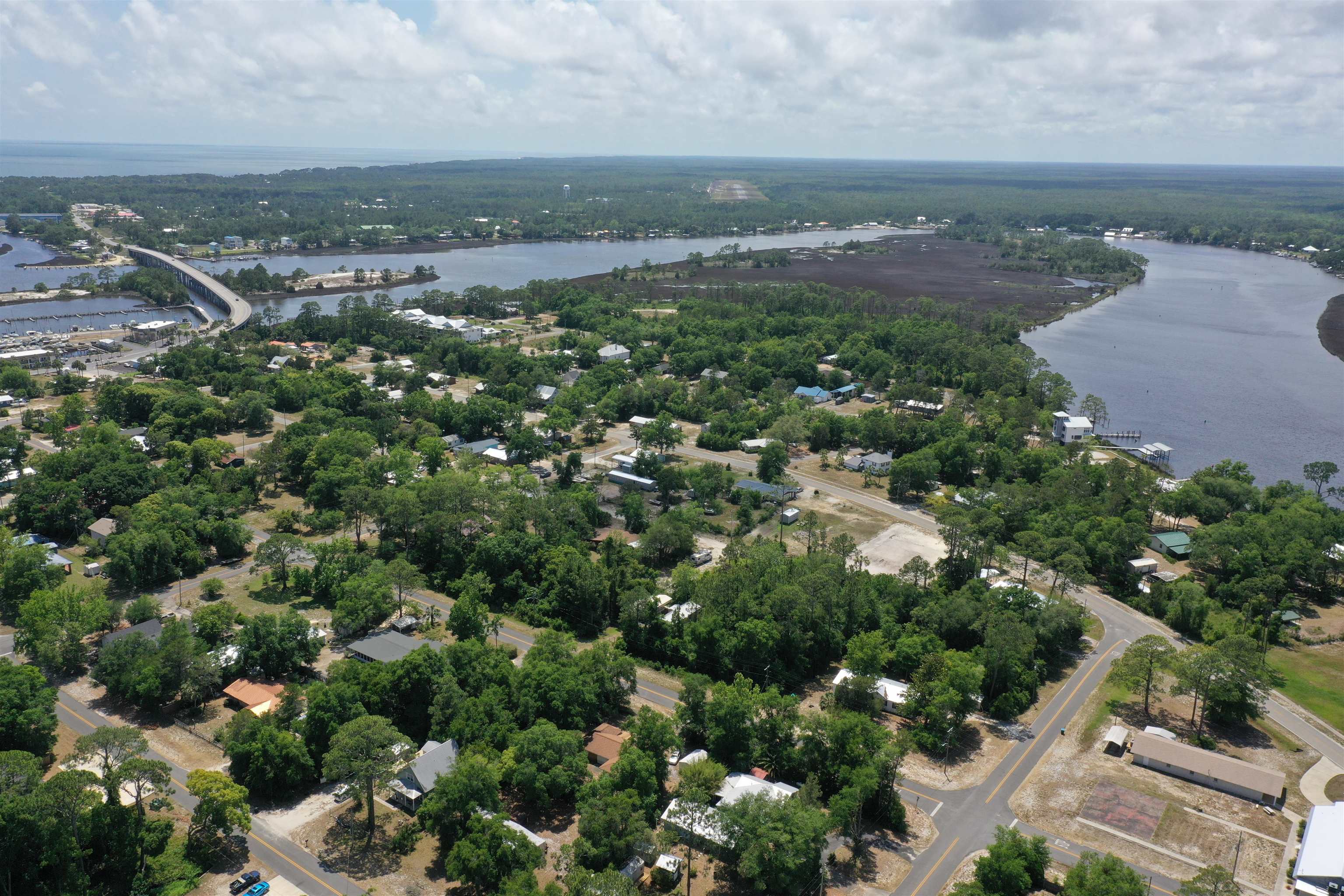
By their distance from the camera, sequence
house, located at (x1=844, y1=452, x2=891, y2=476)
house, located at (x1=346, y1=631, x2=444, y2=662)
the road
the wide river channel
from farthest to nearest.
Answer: the wide river channel → house, located at (x1=844, y1=452, x2=891, y2=476) → house, located at (x1=346, y1=631, x2=444, y2=662) → the road

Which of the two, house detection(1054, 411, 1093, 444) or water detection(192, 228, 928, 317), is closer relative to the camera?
house detection(1054, 411, 1093, 444)

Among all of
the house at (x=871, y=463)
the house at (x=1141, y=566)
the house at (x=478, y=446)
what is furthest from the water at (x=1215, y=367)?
the house at (x=478, y=446)

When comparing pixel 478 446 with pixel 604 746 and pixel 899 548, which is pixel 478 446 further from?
pixel 604 746

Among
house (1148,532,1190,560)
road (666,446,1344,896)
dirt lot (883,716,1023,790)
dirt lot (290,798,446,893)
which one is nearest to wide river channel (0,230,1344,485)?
house (1148,532,1190,560)

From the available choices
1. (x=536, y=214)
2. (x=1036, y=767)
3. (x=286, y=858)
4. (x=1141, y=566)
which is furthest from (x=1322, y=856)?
(x=536, y=214)

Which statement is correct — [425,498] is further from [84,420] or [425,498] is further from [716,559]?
[84,420]

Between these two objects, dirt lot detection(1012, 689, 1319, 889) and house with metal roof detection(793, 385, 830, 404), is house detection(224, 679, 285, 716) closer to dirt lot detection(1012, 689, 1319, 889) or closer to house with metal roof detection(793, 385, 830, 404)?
dirt lot detection(1012, 689, 1319, 889)

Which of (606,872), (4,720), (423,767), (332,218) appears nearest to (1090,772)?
(606,872)
